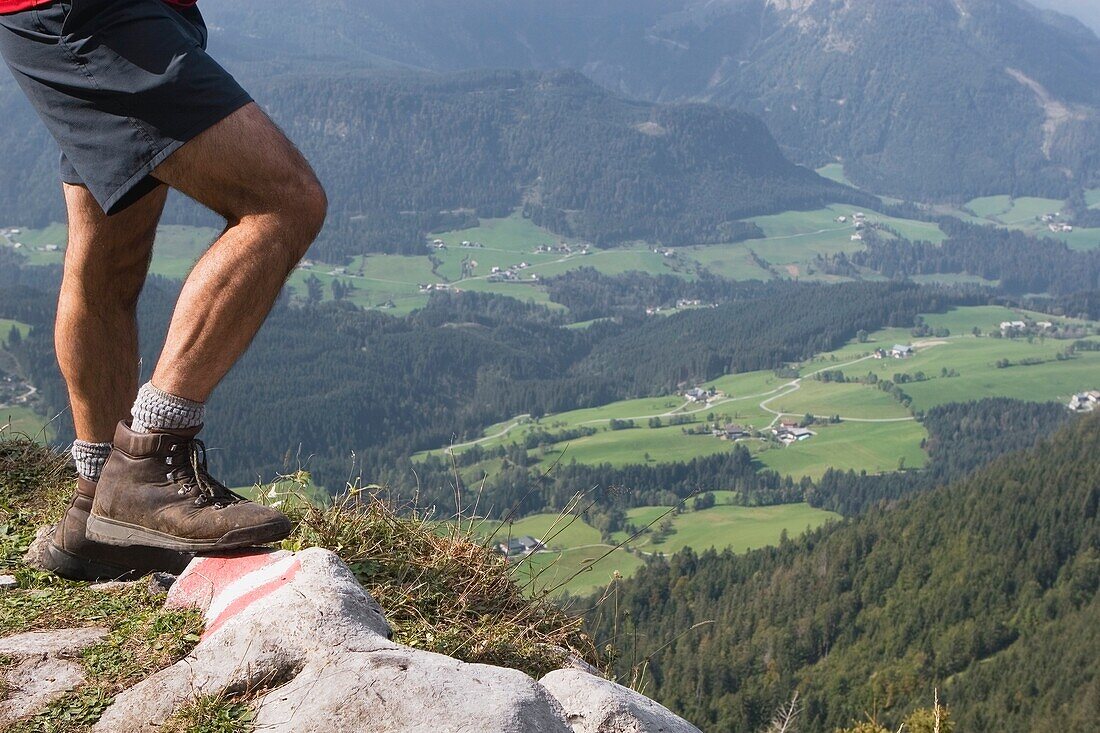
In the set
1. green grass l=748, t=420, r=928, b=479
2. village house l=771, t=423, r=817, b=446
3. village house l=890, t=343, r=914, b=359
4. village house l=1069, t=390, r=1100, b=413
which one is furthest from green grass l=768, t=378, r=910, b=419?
village house l=1069, t=390, r=1100, b=413

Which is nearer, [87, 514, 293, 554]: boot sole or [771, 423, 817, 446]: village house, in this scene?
[87, 514, 293, 554]: boot sole

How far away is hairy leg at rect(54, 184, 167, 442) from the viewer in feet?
15.0

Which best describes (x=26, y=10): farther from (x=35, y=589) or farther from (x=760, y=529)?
(x=760, y=529)

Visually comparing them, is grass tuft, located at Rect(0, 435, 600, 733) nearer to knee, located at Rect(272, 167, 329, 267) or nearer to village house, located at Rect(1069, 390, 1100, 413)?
knee, located at Rect(272, 167, 329, 267)

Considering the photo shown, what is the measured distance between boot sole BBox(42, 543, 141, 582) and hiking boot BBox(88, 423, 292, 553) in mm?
312

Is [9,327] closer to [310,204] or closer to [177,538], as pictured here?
[177,538]

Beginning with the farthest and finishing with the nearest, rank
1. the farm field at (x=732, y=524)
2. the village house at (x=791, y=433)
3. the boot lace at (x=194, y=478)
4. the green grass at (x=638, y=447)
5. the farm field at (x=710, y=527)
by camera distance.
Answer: the village house at (x=791, y=433) → the green grass at (x=638, y=447) → the farm field at (x=732, y=524) → the farm field at (x=710, y=527) → the boot lace at (x=194, y=478)

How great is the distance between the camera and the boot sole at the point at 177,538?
408cm

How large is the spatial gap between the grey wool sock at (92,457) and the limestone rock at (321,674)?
1080mm

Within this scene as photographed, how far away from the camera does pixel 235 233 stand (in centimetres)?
394

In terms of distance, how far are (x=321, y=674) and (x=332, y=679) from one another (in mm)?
68

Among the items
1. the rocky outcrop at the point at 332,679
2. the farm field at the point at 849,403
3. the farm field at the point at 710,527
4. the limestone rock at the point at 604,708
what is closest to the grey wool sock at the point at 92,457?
the rocky outcrop at the point at 332,679

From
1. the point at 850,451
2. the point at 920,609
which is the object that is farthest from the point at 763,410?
the point at 920,609

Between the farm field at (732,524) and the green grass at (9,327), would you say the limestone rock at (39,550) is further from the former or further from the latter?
the green grass at (9,327)
